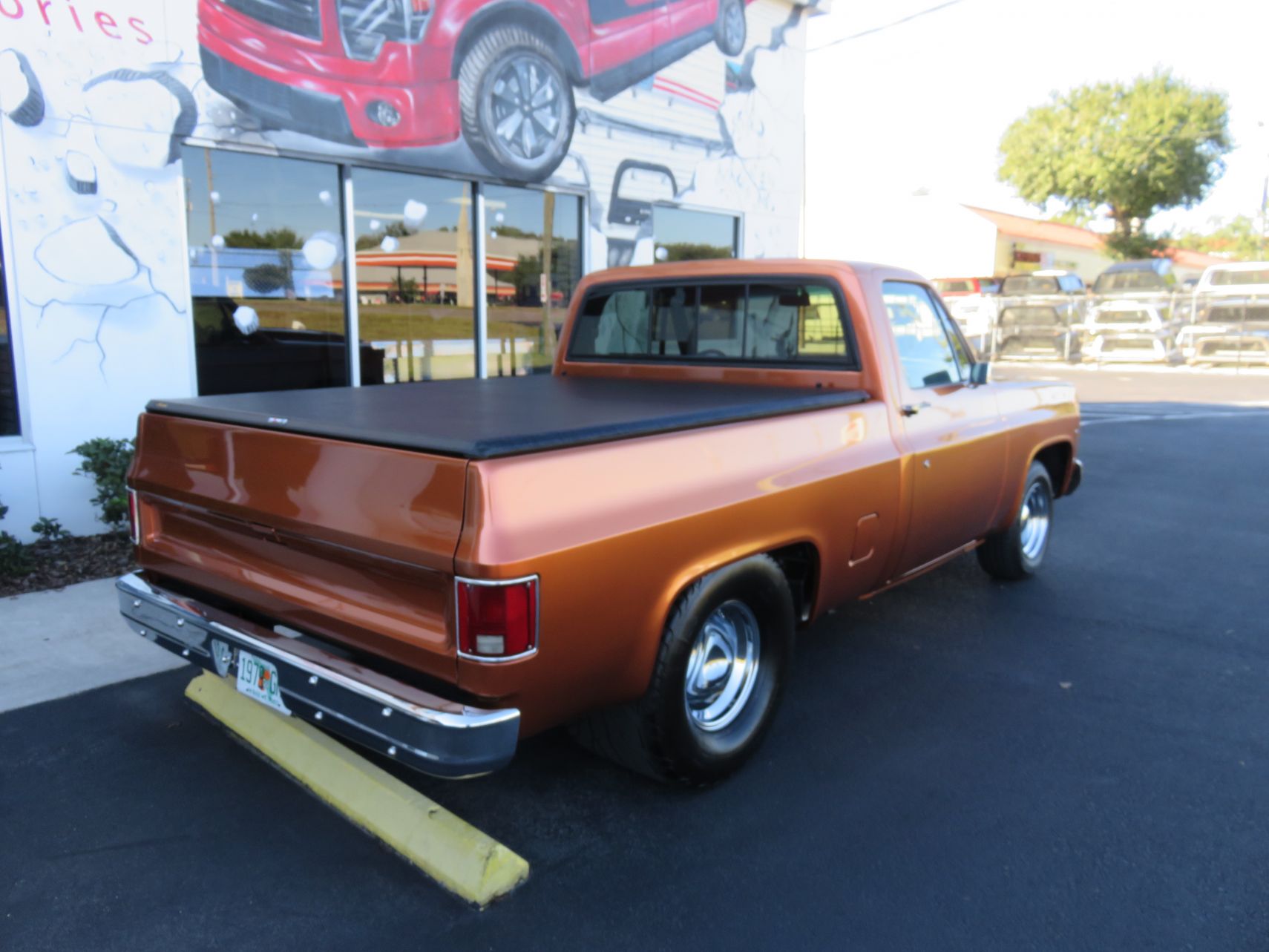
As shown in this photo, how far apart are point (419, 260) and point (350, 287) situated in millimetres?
909

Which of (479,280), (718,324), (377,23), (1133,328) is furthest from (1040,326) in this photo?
(718,324)

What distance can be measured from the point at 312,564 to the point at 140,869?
1088 millimetres

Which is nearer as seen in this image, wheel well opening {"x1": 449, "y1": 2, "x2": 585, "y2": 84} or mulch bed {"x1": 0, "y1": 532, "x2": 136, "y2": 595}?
mulch bed {"x1": 0, "y1": 532, "x2": 136, "y2": 595}

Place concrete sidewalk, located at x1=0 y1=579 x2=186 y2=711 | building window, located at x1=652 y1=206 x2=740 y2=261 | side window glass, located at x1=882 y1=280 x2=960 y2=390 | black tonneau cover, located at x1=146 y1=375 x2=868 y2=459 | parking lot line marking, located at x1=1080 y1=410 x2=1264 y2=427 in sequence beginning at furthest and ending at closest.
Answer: parking lot line marking, located at x1=1080 y1=410 x2=1264 y2=427 < building window, located at x1=652 y1=206 x2=740 y2=261 < side window glass, located at x1=882 y1=280 x2=960 y2=390 < concrete sidewalk, located at x1=0 y1=579 x2=186 y2=711 < black tonneau cover, located at x1=146 y1=375 x2=868 y2=459

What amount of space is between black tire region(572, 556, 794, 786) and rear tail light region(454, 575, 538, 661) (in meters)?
0.66

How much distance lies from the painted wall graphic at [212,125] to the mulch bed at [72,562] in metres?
0.24

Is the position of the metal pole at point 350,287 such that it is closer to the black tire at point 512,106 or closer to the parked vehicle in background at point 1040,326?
the black tire at point 512,106

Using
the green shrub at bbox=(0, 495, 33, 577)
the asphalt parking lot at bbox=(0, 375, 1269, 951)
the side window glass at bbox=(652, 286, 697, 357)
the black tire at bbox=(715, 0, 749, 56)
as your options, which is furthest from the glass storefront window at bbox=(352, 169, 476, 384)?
the asphalt parking lot at bbox=(0, 375, 1269, 951)

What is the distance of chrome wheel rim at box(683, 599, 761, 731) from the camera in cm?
342

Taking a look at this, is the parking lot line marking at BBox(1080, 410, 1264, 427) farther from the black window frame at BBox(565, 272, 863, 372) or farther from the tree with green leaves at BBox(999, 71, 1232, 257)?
the tree with green leaves at BBox(999, 71, 1232, 257)

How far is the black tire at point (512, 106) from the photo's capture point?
8.76 m

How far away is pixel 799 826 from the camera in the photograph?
10.6 ft

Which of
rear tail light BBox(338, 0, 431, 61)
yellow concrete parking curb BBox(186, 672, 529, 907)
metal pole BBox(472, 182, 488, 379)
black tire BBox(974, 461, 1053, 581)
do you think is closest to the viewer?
yellow concrete parking curb BBox(186, 672, 529, 907)

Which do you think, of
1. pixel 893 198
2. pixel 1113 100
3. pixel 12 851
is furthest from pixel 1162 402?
pixel 893 198
